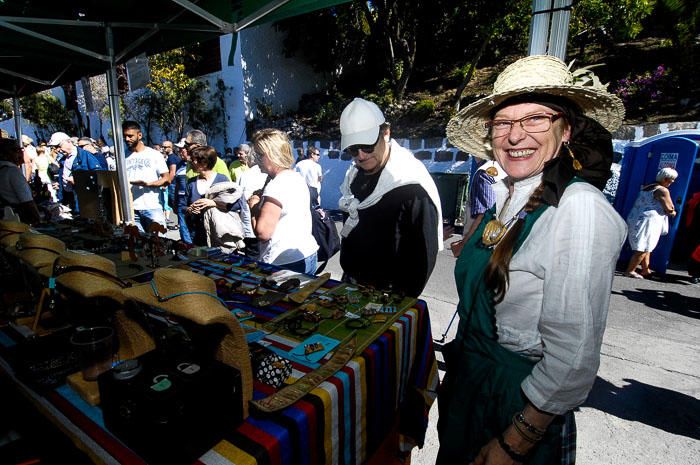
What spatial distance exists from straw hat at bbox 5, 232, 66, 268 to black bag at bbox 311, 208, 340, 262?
71.0 inches

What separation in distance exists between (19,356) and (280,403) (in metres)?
1.04

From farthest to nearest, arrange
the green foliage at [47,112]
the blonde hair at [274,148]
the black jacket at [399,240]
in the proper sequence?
1. the green foliage at [47,112]
2. the blonde hair at [274,148]
3. the black jacket at [399,240]

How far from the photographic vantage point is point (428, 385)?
1.95 m

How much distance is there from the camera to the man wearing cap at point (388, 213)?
2.13 metres

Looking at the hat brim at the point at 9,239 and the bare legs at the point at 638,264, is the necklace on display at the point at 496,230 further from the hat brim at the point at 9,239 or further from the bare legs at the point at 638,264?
the bare legs at the point at 638,264

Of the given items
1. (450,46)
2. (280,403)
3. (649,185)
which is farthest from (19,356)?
(450,46)

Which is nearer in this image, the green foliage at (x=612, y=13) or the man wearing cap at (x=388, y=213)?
the man wearing cap at (x=388, y=213)

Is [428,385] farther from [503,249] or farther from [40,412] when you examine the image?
[40,412]

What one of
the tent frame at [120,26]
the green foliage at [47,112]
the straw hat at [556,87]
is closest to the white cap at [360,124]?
the straw hat at [556,87]

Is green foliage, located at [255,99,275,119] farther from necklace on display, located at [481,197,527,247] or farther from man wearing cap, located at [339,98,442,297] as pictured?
necklace on display, located at [481,197,527,247]

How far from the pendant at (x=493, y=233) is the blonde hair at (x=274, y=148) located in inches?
69.2

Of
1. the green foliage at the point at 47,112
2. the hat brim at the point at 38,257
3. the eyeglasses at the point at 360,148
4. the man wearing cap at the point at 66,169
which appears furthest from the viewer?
the green foliage at the point at 47,112

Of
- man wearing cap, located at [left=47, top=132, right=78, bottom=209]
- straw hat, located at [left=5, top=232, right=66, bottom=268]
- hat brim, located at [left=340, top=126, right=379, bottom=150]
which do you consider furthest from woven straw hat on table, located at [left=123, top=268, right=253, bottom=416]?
man wearing cap, located at [left=47, top=132, right=78, bottom=209]

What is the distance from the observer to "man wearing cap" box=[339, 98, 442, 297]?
2.13 metres
